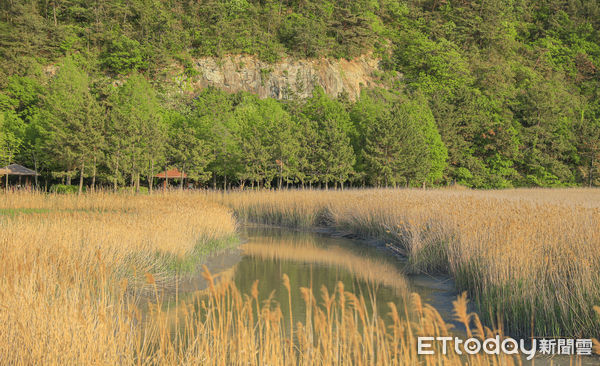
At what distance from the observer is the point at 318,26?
67625mm

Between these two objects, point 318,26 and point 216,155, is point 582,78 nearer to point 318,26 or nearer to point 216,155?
point 318,26

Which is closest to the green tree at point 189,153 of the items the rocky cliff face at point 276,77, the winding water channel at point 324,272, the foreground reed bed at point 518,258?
the rocky cliff face at point 276,77

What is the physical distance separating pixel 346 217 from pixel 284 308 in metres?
11.3

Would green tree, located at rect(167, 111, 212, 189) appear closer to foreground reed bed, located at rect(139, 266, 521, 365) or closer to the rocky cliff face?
the rocky cliff face

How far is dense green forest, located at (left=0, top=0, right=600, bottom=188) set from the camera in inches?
1624

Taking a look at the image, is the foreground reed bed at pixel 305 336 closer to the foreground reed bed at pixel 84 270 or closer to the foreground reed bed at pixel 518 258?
the foreground reed bed at pixel 84 270

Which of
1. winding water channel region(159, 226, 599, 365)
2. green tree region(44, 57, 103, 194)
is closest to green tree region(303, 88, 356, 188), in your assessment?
green tree region(44, 57, 103, 194)

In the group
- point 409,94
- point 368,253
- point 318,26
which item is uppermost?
point 318,26

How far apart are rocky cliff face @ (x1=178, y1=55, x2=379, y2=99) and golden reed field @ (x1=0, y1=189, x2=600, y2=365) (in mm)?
48159

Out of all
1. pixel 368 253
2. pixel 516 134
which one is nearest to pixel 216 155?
pixel 368 253

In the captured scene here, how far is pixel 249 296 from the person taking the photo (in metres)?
9.57

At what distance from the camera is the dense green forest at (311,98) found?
4125 cm

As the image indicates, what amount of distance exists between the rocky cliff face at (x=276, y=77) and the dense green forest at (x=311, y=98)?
189 cm

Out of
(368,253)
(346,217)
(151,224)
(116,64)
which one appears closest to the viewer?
(151,224)
